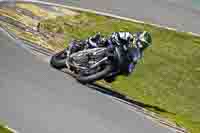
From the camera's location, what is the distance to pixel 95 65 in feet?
50.4

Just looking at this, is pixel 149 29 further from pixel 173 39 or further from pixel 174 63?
pixel 174 63

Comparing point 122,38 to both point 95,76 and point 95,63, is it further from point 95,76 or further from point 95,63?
point 95,76

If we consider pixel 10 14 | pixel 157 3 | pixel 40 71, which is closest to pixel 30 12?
pixel 10 14

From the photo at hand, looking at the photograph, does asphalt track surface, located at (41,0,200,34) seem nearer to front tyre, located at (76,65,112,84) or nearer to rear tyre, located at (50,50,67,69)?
rear tyre, located at (50,50,67,69)

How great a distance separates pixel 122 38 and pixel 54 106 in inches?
138

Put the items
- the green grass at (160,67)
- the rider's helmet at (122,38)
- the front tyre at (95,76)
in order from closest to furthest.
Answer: the green grass at (160,67) → the front tyre at (95,76) → the rider's helmet at (122,38)

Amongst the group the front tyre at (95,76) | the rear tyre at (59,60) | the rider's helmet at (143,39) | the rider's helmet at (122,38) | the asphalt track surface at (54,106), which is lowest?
the asphalt track surface at (54,106)

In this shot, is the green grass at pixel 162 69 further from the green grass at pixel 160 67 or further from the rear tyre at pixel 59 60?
the rear tyre at pixel 59 60

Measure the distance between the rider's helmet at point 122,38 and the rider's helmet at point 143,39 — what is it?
0.29 metres

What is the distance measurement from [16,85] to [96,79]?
94.0 inches

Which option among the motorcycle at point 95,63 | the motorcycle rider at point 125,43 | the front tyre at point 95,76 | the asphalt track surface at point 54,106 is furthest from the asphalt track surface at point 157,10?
the asphalt track surface at point 54,106

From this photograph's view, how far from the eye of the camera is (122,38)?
15.9 m

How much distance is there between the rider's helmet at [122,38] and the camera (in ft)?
51.9

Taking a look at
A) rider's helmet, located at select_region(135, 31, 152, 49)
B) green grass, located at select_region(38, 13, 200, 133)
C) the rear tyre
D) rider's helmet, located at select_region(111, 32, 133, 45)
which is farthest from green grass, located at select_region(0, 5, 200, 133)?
rider's helmet, located at select_region(111, 32, 133, 45)
